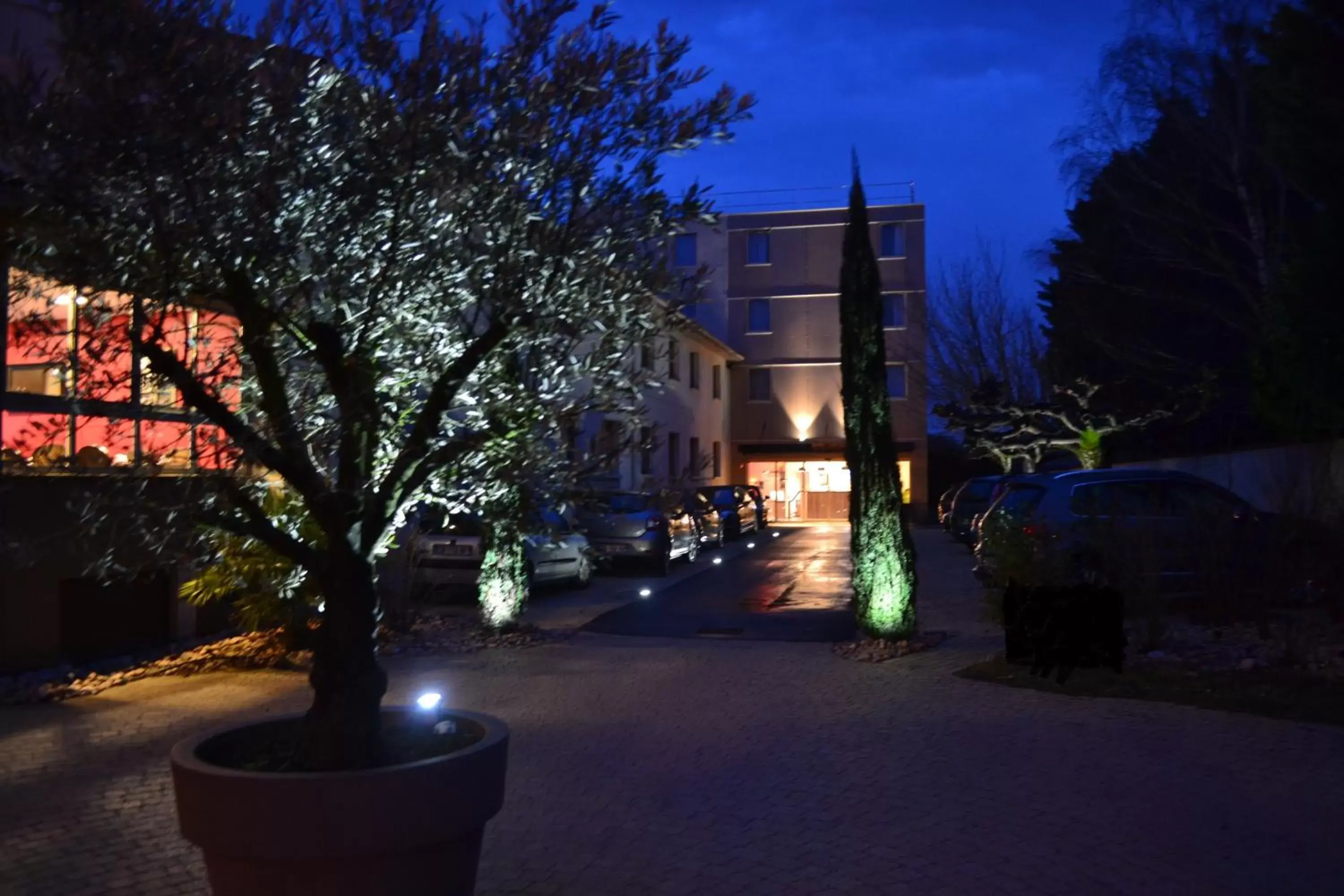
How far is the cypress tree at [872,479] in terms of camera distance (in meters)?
11.6

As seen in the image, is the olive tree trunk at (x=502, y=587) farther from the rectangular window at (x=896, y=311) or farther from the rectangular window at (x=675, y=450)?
the rectangular window at (x=896, y=311)

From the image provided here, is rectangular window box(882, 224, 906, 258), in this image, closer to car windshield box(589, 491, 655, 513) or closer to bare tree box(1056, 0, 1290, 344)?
bare tree box(1056, 0, 1290, 344)

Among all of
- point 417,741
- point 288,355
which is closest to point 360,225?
point 288,355

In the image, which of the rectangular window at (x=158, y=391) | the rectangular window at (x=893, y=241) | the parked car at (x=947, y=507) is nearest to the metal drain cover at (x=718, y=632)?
the rectangular window at (x=158, y=391)

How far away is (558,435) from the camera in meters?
5.78

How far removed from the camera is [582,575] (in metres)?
18.1

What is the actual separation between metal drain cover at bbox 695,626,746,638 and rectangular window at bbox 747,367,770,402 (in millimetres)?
30695

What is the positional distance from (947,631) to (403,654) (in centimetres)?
547

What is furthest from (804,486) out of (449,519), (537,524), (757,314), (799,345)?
(537,524)

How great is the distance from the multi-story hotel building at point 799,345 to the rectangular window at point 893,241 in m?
0.03

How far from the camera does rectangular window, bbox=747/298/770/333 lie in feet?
145

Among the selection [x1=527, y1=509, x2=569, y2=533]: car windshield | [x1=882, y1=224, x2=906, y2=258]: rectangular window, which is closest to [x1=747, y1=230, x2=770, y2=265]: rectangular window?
[x1=882, y1=224, x2=906, y2=258]: rectangular window

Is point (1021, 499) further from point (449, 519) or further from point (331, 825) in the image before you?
point (331, 825)

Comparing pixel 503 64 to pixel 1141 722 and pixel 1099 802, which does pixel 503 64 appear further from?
pixel 1141 722
